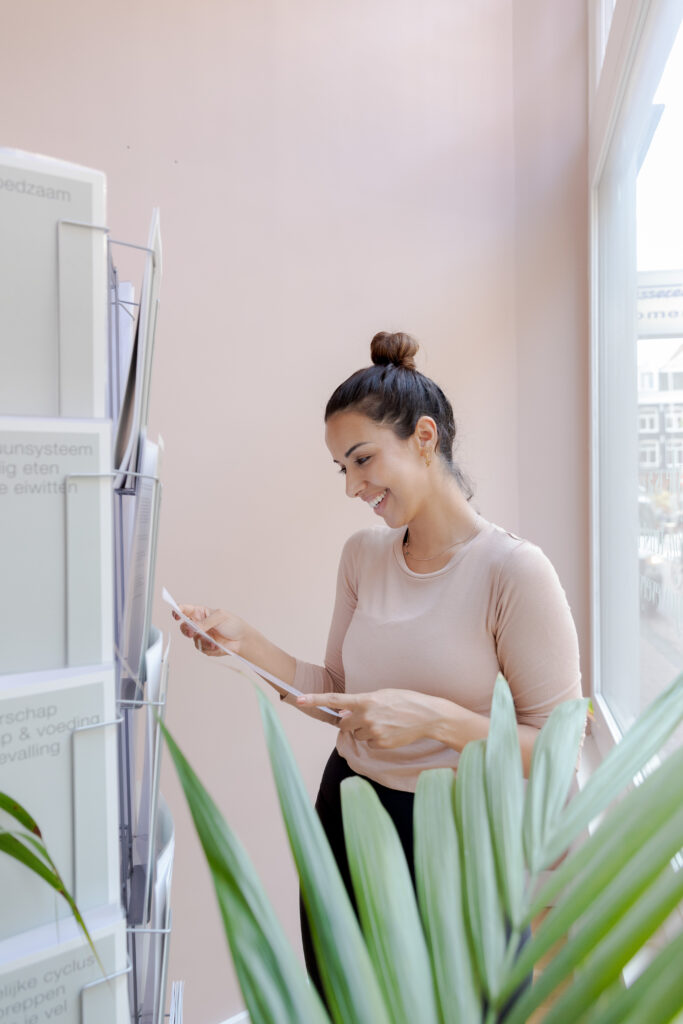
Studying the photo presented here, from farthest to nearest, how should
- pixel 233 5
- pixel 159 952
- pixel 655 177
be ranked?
pixel 233 5 → pixel 655 177 → pixel 159 952

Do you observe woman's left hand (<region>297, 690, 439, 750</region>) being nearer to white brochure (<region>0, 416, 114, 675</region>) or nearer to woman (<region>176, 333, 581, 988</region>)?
woman (<region>176, 333, 581, 988</region>)

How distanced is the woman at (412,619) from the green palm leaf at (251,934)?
0.71 m

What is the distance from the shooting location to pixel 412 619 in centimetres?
121

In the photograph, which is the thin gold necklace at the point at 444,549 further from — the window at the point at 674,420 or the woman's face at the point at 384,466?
the window at the point at 674,420

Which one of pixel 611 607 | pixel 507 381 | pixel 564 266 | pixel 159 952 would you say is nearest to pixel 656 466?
pixel 611 607

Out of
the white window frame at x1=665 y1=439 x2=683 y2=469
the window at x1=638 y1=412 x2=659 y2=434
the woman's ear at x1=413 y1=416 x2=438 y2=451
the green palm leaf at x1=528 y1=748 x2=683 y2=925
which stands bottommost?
the green palm leaf at x1=528 y1=748 x2=683 y2=925

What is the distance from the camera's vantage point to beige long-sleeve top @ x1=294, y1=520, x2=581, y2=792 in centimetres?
108

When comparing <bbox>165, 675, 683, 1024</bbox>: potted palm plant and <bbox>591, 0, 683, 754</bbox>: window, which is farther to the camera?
<bbox>591, 0, 683, 754</bbox>: window

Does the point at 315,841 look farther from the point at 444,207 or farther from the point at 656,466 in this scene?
the point at 444,207

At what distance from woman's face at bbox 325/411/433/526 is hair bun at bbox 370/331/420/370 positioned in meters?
0.14

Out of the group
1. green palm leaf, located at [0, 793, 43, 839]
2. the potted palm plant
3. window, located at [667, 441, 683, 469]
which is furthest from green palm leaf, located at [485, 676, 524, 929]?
window, located at [667, 441, 683, 469]

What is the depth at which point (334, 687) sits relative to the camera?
1.46 meters

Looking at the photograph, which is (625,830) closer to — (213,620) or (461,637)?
(461,637)

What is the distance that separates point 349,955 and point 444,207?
82.3 inches
